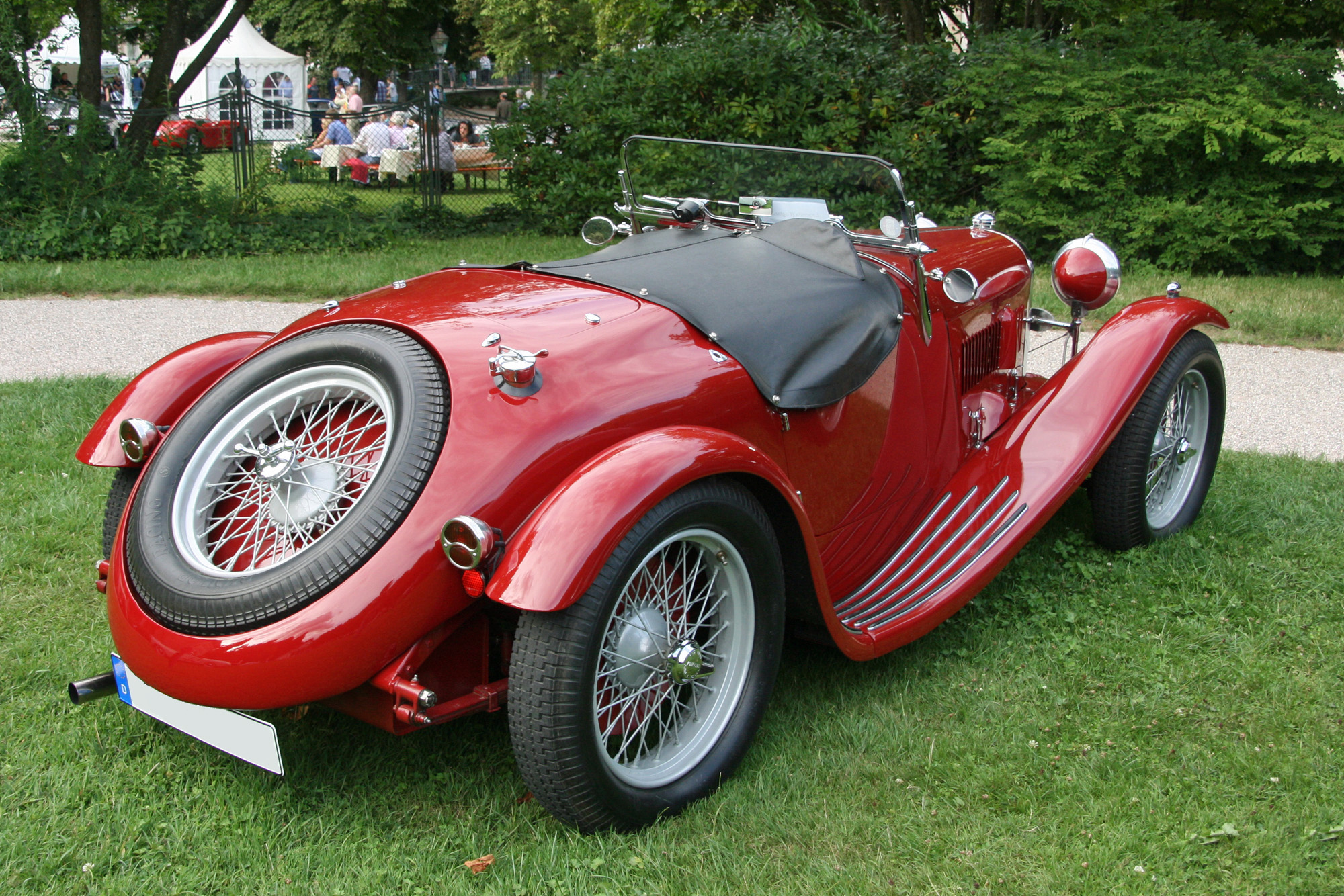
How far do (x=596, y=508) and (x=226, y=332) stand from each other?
5.90 meters

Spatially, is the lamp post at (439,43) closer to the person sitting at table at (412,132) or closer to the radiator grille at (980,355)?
the person sitting at table at (412,132)

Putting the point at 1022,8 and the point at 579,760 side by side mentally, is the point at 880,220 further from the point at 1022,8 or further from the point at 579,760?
the point at 1022,8

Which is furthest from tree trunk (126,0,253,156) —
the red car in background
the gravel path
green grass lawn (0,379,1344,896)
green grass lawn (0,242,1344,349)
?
green grass lawn (0,379,1344,896)

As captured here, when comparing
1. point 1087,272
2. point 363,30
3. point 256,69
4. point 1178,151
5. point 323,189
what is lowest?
point 1087,272

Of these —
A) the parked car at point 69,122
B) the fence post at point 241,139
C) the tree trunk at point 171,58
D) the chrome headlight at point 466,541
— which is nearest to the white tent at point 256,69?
the tree trunk at point 171,58

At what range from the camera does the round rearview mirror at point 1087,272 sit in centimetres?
421

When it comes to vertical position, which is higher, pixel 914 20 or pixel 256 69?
pixel 256 69

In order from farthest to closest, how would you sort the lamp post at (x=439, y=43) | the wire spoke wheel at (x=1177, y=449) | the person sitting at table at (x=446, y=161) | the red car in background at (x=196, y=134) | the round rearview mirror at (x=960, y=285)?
the lamp post at (x=439, y=43), the person sitting at table at (x=446, y=161), the red car in background at (x=196, y=134), the wire spoke wheel at (x=1177, y=449), the round rearview mirror at (x=960, y=285)

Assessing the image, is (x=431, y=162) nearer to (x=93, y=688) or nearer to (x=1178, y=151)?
(x=1178, y=151)

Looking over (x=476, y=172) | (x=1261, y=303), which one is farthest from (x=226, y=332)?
(x=1261, y=303)

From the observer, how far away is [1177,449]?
4066 mm

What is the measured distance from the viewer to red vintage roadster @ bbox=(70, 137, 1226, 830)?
7.16 ft

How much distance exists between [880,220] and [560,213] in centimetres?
838

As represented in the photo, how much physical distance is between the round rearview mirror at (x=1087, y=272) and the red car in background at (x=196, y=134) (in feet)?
30.4
